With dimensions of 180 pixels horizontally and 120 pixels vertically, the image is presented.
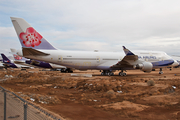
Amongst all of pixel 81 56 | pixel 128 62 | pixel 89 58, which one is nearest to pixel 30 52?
pixel 81 56

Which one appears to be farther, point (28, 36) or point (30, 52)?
point (28, 36)

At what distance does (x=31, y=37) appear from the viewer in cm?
2289

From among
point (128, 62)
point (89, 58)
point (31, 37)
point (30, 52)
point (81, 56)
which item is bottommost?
point (128, 62)

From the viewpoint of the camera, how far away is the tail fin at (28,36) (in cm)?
2151

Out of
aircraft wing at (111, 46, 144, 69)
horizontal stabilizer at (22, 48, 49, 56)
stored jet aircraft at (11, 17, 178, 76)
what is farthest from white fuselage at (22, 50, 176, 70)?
aircraft wing at (111, 46, 144, 69)

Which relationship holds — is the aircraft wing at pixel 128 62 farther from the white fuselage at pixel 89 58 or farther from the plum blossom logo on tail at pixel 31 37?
the plum blossom logo on tail at pixel 31 37

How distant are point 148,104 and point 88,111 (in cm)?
366

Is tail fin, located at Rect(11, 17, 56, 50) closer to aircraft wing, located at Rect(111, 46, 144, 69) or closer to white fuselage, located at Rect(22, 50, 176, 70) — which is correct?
white fuselage, located at Rect(22, 50, 176, 70)

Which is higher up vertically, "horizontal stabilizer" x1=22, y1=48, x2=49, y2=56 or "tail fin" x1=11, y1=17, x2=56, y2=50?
"tail fin" x1=11, y1=17, x2=56, y2=50

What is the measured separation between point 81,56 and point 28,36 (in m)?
8.79

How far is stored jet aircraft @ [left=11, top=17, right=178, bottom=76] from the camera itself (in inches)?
869

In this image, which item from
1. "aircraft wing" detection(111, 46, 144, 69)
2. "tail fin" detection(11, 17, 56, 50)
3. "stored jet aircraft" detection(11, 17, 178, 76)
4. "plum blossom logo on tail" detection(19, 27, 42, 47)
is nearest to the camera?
"tail fin" detection(11, 17, 56, 50)

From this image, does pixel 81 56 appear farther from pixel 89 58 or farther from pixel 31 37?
pixel 31 37

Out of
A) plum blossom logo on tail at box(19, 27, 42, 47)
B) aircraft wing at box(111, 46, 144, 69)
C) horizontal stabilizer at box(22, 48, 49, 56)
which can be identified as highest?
plum blossom logo on tail at box(19, 27, 42, 47)
